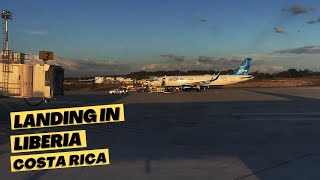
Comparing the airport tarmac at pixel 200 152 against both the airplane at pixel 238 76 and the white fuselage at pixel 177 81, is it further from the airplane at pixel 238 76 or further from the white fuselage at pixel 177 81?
the airplane at pixel 238 76

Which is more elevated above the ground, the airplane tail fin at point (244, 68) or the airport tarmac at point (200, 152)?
the airplane tail fin at point (244, 68)

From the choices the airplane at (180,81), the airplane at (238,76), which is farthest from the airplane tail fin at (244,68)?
the airplane at (180,81)

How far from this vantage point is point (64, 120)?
8.62 meters

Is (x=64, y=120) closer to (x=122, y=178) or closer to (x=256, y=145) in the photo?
(x=122, y=178)

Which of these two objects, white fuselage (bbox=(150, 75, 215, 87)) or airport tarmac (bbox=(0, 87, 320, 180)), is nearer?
airport tarmac (bbox=(0, 87, 320, 180))

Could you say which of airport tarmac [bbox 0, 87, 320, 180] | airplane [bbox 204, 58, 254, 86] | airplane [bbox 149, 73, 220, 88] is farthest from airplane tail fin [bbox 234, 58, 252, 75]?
airport tarmac [bbox 0, 87, 320, 180]

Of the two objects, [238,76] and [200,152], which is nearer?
[200,152]

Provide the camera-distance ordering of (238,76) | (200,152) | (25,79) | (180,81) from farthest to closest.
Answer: (238,76) → (180,81) → (25,79) → (200,152)

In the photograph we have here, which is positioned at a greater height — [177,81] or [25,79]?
[25,79]

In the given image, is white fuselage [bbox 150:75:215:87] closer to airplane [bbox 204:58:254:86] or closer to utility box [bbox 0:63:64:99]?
airplane [bbox 204:58:254:86]

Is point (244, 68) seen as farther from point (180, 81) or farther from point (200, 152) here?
point (200, 152)

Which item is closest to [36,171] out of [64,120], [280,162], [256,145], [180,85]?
[64,120]

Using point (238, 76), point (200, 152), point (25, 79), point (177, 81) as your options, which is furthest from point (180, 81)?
point (200, 152)

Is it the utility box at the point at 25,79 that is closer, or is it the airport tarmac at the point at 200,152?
the airport tarmac at the point at 200,152
